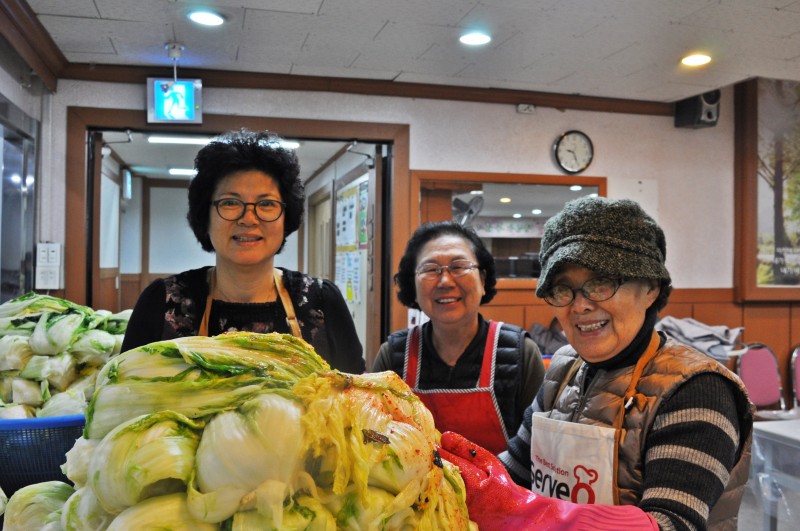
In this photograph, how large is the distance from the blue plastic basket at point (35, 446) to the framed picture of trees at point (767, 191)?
5724 mm

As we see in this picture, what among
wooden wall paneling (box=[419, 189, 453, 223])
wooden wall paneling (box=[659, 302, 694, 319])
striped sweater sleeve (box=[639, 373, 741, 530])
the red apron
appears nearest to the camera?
striped sweater sleeve (box=[639, 373, 741, 530])

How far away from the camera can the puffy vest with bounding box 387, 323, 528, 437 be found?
6.24 ft

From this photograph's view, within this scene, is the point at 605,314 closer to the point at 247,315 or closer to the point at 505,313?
the point at 247,315

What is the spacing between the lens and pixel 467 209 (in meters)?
4.97

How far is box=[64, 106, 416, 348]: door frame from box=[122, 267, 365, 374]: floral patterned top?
2.86m

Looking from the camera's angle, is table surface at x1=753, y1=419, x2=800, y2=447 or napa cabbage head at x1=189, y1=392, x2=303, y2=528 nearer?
napa cabbage head at x1=189, y1=392, x2=303, y2=528

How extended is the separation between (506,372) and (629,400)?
0.79 meters

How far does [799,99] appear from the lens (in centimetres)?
545

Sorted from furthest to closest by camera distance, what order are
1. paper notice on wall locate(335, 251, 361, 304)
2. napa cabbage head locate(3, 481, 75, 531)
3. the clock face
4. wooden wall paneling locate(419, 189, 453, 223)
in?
paper notice on wall locate(335, 251, 361, 304) → the clock face → wooden wall paneling locate(419, 189, 453, 223) → napa cabbage head locate(3, 481, 75, 531)

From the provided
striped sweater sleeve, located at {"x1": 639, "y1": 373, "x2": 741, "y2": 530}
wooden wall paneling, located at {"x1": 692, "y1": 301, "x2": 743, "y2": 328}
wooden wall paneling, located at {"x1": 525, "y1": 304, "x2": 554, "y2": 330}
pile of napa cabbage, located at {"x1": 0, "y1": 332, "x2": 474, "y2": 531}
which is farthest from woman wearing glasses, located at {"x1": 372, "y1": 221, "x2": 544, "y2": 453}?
wooden wall paneling, located at {"x1": 692, "y1": 301, "x2": 743, "y2": 328}

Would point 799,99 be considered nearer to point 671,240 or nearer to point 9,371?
point 671,240

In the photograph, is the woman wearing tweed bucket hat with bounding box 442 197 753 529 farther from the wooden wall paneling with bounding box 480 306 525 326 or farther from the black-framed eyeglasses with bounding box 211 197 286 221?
the wooden wall paneling with bounding box 480 306 525 326

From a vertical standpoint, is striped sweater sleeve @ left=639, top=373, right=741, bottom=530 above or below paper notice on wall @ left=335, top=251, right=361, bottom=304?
below

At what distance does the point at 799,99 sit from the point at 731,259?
1584 millimetres
